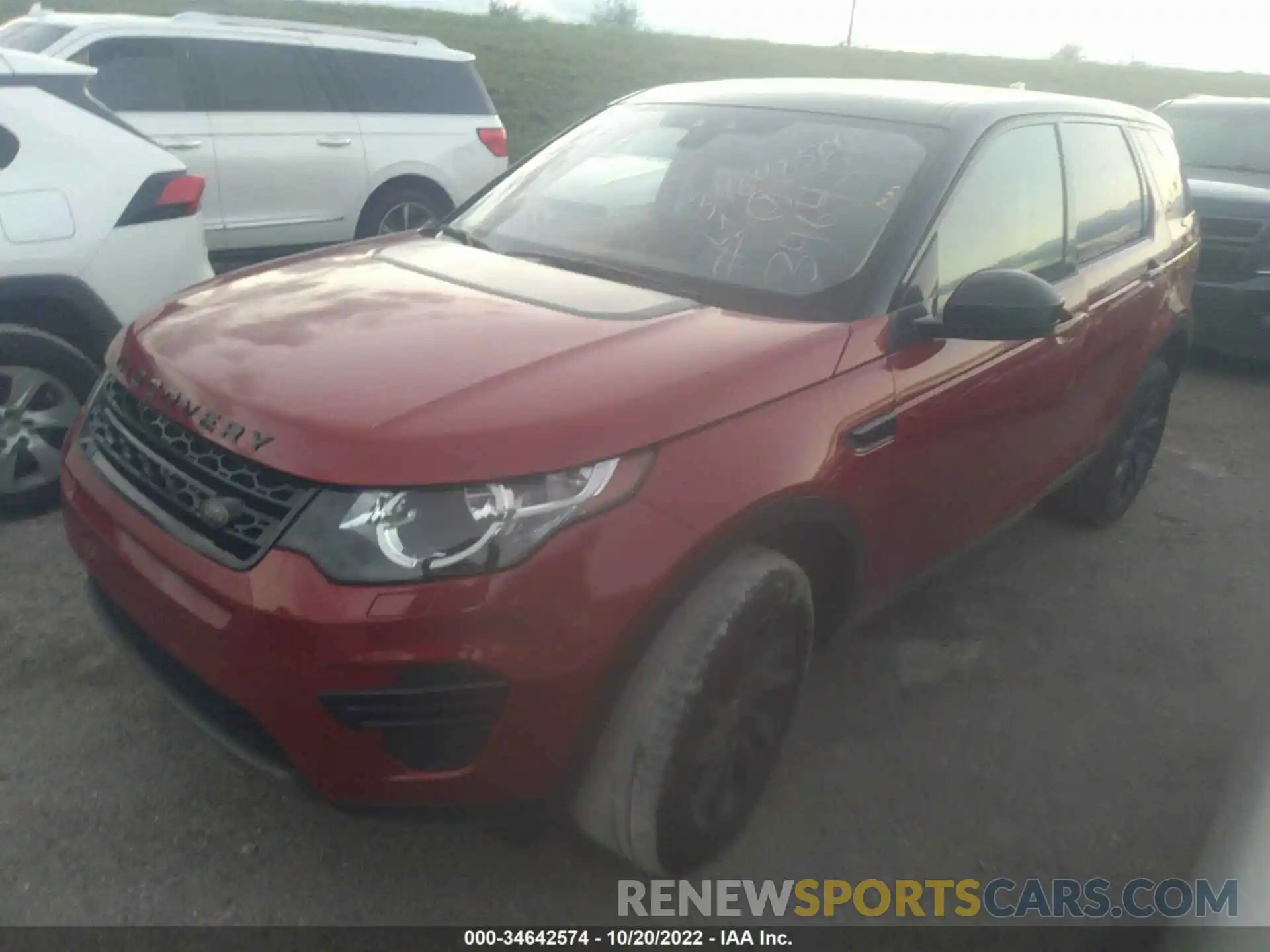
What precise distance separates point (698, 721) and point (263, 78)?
6445 mm

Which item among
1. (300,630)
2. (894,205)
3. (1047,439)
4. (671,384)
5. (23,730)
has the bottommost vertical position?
(23,730)

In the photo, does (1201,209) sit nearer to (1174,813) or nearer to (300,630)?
(1174,813)

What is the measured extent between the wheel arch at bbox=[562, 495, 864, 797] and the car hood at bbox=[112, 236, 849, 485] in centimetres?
25

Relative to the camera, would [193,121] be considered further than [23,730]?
Yes

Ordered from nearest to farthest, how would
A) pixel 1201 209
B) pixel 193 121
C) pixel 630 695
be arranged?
pixel 630 695 → pixel 193 121 → pixel 1201 209

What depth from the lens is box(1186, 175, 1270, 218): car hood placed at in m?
7.14

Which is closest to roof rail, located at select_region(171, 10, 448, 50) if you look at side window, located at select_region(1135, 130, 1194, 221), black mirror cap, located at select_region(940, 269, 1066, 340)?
side window, located at select_region(1135, 130, 1194, 221)

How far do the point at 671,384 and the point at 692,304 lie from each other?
20.8 inches

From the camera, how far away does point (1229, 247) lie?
714 centimetres

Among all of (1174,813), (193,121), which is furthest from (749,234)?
(193,121)

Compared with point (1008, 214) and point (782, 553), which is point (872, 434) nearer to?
point (782, 553)

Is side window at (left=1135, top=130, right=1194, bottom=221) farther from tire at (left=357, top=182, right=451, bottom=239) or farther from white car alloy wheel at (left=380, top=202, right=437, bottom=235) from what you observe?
white car alloy wheel at (left=380, top=202, right=437, bottom=235)

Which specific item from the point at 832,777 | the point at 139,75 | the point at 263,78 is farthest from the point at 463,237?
the point at 263,78

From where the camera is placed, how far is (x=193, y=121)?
22.7ft
